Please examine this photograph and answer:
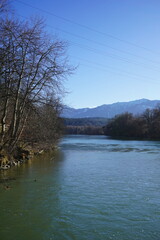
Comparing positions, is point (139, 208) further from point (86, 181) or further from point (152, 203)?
point (86, 181)

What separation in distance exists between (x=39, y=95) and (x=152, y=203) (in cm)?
1137

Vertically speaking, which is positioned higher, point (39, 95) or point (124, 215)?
point (39, 95)

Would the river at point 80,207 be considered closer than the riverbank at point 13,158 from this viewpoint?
Yes

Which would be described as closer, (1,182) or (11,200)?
(11,200)

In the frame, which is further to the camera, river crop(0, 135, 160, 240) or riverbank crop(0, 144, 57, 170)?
riverbank crop(0, 144, 57, 170)

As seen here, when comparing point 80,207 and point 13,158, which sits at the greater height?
point 13,158

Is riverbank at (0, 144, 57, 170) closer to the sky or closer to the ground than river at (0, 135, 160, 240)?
closer to the sky

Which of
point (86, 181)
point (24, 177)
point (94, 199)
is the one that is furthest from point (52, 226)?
point (24, 177)

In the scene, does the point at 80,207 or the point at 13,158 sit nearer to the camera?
the point at 80,207

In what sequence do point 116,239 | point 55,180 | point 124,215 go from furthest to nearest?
point 55,180 < point 124,215 < point 116,239

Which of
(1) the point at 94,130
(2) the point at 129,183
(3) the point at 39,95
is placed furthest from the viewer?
(1) the point at 94,130

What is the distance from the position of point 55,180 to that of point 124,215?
6.20 metres

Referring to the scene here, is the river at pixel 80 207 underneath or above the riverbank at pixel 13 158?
underneath

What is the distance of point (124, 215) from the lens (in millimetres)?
A: 8359
